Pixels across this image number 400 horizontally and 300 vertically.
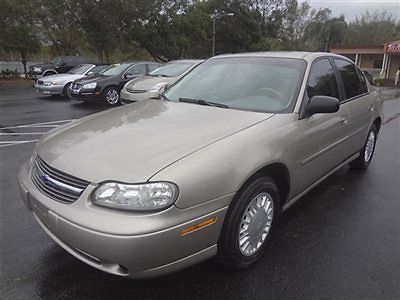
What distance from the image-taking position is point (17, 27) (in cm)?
2269

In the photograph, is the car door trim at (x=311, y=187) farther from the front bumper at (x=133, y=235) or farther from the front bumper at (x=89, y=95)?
the front bumper at (x=89, y=95)

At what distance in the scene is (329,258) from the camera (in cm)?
284

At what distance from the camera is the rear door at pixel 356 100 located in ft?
13.3

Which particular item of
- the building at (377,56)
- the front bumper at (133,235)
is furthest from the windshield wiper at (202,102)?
the building at (377,56)

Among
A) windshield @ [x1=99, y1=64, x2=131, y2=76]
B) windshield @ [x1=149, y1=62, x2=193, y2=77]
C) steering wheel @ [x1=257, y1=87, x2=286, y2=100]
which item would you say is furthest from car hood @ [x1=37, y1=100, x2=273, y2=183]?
windshield @ [x1=99, y1=64, x2=131, y2=76]

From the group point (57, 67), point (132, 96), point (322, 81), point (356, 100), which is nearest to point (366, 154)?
point (356, 100)

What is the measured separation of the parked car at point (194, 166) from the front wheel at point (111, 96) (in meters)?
7.75

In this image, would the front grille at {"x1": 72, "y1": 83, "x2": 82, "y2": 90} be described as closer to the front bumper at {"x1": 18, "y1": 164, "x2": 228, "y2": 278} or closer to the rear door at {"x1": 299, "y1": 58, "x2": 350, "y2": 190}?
the rear door at {"x1": 299, "y1": 58, "x2": 350, "y2": 190}

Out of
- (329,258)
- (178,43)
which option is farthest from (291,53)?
(178,43)

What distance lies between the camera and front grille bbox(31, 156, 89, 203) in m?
2.17

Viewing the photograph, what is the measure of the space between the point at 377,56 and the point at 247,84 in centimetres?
4250

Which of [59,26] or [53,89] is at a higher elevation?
[59,26]

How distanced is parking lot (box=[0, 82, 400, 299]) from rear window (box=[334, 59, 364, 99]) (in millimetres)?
1198

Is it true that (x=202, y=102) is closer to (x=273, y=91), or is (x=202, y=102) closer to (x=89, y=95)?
(x=273, y=91)
